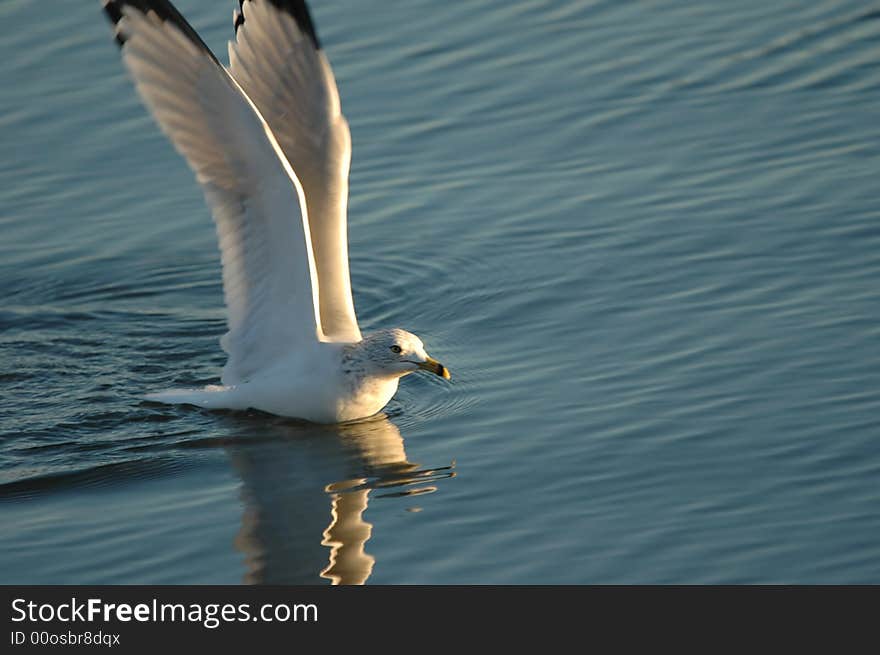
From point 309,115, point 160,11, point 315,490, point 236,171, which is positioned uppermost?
point 160,11

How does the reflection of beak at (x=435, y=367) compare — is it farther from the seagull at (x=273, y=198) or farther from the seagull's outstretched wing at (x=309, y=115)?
the seagull's outstretched wing at (x=309, y=115)

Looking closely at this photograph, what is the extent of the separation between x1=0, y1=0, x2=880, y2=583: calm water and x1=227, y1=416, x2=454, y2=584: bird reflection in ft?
0.07

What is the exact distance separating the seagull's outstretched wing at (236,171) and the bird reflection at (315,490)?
0.59 m

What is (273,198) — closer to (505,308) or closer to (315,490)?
(315,490)

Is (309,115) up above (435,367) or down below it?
above

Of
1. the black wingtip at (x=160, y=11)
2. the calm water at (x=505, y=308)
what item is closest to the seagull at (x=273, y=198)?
the black wingtip at (x=160, y=11)

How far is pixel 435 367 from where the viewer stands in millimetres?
8867

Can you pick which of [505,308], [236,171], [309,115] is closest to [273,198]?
[236,171]

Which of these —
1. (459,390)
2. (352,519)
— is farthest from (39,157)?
(352,519)

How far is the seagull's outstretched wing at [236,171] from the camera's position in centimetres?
858

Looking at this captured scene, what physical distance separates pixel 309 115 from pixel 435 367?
63.1 inches

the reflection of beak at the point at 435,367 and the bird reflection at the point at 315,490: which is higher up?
the reflection of beak at the point at 435,367

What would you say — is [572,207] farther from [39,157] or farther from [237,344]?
[39,157]

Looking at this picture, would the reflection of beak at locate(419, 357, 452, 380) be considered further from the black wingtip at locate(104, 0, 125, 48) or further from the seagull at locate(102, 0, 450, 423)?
the black wingtip at locate(104, 0, 125, 48)
